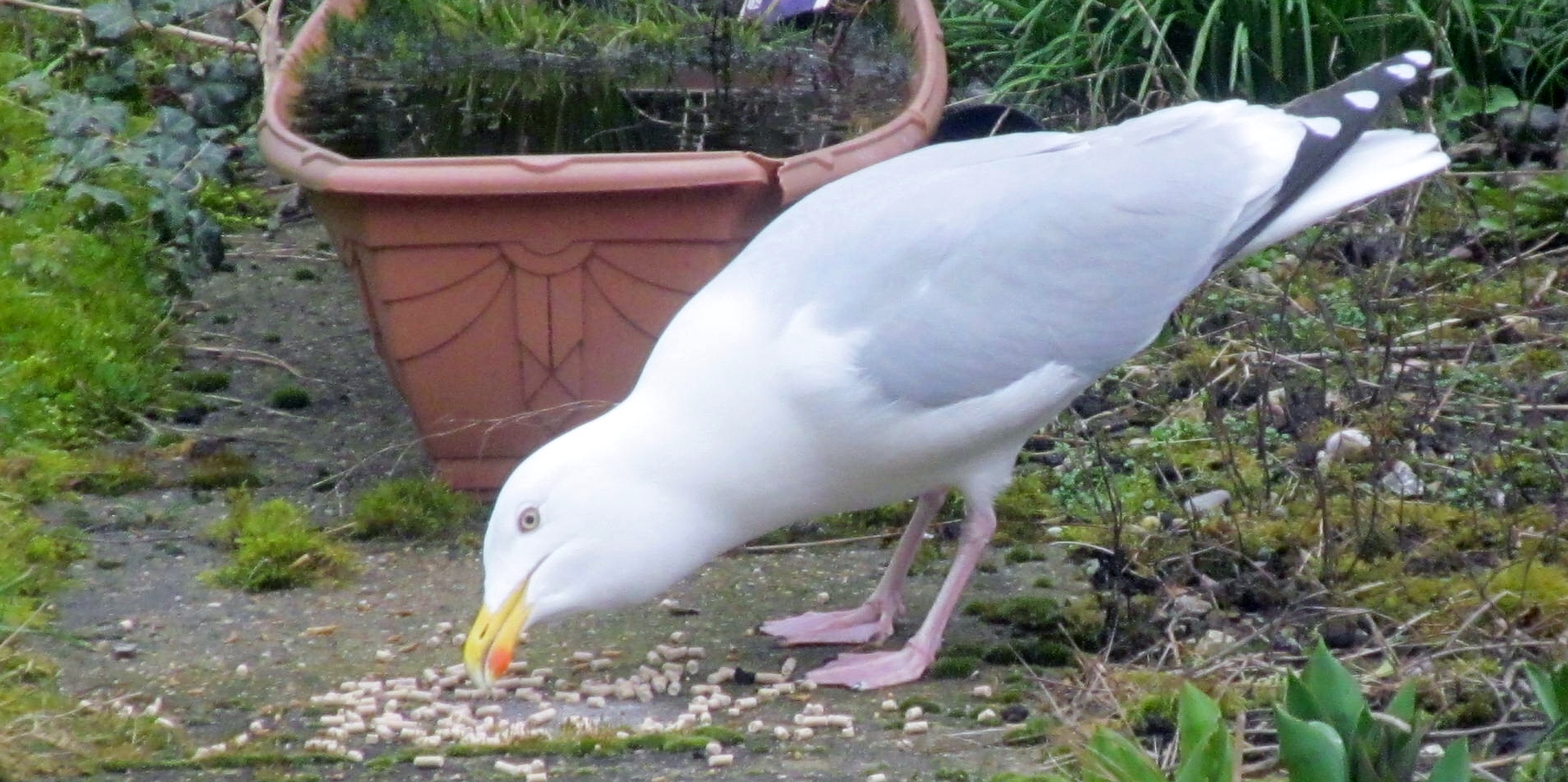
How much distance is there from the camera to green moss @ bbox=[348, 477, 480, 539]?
3.91 metres

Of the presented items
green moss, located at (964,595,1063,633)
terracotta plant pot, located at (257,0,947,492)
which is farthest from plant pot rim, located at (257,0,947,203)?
green moss, located at (964,595,1063,633)

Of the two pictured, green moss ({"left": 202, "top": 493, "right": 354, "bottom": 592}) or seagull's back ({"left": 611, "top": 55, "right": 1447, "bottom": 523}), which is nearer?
seagull's back ({"left": 611, "top": 55, "right": 1447, "bottom": 523})

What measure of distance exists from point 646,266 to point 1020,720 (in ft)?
4.38

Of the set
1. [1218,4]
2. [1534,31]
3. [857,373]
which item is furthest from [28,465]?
[1534,31]

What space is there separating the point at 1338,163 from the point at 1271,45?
2.57 m

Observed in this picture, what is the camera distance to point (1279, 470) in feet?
13.3

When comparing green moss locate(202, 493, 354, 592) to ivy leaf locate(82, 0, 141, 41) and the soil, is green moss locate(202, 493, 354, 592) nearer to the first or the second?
the soil

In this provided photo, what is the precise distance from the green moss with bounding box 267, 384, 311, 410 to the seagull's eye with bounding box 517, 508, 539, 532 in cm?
187

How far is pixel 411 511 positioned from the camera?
3.91 m

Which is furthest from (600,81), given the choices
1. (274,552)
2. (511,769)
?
(511,769)

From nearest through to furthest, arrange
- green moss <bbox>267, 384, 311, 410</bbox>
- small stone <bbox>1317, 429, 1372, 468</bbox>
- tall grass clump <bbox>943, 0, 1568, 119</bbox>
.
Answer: small stone <bbox>1317, 429, 1372, 468</bbox>
green moss <bbox>267, 384, 311, 410</bbox>
tall grass clump <bbox>943, 0, 1568, 119</bbox>

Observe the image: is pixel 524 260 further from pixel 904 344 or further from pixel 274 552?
pixel 904 344

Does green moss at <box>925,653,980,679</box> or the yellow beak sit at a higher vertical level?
the yellow beak

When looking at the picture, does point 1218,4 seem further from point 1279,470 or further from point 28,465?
point 28,465
